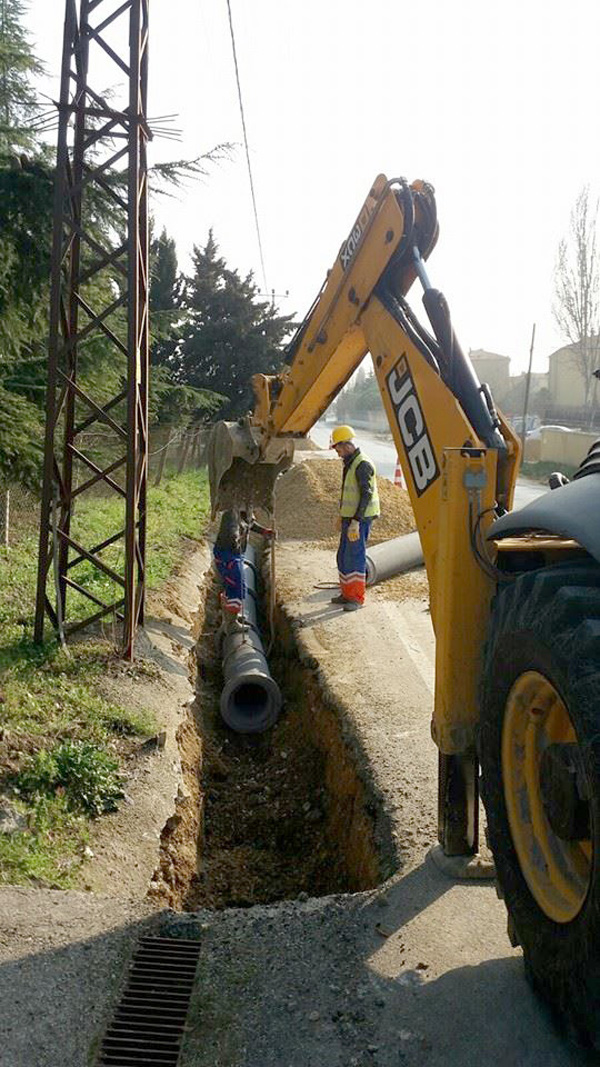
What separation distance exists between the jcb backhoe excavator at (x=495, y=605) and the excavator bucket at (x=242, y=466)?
5.78 ft

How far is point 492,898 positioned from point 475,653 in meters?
1.23

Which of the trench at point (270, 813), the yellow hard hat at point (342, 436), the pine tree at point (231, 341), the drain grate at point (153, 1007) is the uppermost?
the pine tree at point (231, 341)

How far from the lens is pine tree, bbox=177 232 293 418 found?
1200 inches

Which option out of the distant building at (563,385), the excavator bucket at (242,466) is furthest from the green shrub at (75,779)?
the distant building at (563,385)

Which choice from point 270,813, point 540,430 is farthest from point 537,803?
point 540,430

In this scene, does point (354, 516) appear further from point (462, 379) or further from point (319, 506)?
point (319, 506)

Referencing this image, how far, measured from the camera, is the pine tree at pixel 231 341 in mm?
Answer: 30484

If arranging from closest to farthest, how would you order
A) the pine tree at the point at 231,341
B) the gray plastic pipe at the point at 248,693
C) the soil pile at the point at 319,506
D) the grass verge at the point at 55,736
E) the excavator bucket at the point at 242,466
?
the grass verge at the point at 55,736 → the excavator bucket at the point at 242,466 → the gray plastic pipe at the point at 248,693 → the soil pile at the point at 319,506 → the pine tree at the point at 231,341

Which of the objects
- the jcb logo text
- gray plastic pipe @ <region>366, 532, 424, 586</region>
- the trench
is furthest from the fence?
the jcb logo text

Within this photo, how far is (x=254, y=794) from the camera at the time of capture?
25.1 ft

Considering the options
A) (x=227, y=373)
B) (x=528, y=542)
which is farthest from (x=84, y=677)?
(x=227, y=373)

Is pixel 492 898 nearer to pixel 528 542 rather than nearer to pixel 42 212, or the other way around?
pixel 528 542

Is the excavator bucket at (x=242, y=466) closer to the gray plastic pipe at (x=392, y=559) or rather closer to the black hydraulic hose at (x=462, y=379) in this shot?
the gray plastic pipe at (x=392, y=559)

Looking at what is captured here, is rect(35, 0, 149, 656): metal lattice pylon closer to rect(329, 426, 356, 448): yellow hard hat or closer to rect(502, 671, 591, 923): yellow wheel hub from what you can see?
rect(329, 426, 356, 448): yellow hard hat
